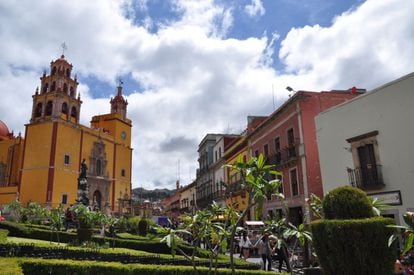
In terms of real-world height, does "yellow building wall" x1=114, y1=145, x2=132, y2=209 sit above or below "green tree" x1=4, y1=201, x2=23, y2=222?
above

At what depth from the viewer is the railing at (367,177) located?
13508 millimetres

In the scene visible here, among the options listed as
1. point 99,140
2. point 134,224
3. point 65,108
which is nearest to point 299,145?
point 134,224

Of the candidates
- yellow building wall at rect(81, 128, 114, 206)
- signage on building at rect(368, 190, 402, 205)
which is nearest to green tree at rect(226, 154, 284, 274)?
signage on building at rect(368, 190, 402, 205)

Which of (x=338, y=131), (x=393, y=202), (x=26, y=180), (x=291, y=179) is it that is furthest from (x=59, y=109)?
(x=393, y=202)

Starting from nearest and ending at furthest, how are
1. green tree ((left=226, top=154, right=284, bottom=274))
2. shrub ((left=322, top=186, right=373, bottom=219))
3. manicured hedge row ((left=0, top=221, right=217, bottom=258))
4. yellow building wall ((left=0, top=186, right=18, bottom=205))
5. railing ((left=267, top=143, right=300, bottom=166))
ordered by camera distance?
green tree ((left=226, top=154, right=284, bottom=274))
shrub ((left=322, top=186, right=373, bottom=219))
manicured hedge row ((left=0, top=221, right=217, bottom=258))
railing ((left=267, top=143, right=300, bottom=166))
yellow building wall ((left=0, top=186, right=18, bottom=205))

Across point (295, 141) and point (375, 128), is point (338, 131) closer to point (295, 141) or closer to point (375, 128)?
point (375, 128)

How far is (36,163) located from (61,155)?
2.69 m

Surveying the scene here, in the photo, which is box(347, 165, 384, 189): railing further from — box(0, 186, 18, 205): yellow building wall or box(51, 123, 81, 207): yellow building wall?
box(0, 186, 18, 205): yellow building wall

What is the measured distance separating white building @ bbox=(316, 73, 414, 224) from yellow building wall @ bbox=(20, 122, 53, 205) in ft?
100

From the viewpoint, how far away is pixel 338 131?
15820 millimetres

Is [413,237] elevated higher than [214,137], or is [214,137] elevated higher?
[214,137]

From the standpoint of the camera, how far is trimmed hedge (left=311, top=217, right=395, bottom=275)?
5.16 m

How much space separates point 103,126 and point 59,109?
12.0 meters

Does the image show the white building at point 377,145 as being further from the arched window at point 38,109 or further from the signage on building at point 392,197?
the arched window at point 38,109
